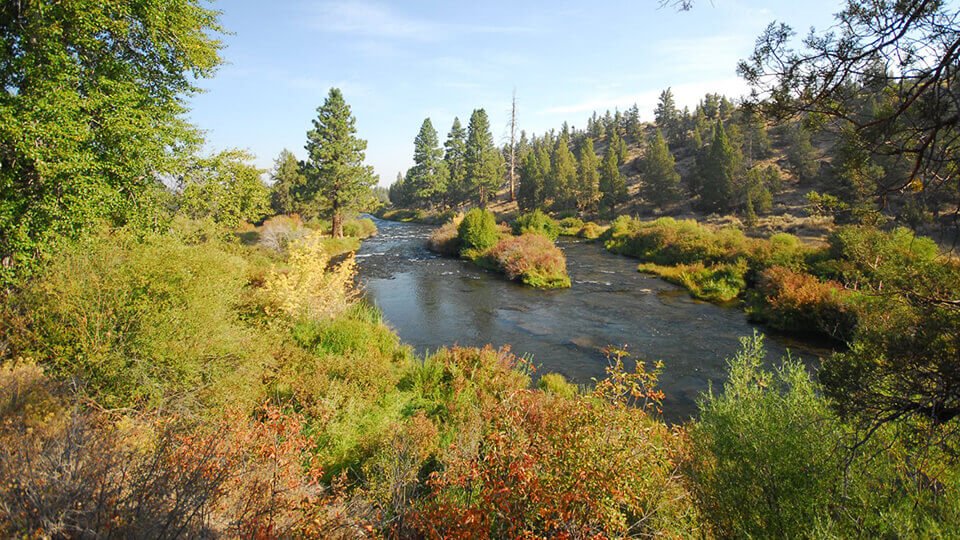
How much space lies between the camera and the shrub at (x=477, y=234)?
30775 millimetres

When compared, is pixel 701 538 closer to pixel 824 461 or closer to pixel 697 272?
pixel 824 461

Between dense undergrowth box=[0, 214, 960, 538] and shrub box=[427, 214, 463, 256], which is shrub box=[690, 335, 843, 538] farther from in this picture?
shrub box=[427, 214, 463, 256]

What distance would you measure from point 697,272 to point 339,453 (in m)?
21.2

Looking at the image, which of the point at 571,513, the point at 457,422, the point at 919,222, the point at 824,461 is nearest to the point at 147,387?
the point at 457,422

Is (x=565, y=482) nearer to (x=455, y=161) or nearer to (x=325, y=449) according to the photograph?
(x=325, y=449)

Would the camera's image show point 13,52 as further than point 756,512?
Yes

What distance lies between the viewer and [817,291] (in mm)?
15016

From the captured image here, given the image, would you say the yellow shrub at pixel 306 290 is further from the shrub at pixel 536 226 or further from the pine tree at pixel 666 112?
the pine tree at pixel 666 112

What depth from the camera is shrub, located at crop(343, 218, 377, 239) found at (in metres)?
42.5

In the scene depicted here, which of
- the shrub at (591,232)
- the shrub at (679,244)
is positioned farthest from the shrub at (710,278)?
the shrub at (591,232)

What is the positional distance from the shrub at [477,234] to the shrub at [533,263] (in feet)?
10.5

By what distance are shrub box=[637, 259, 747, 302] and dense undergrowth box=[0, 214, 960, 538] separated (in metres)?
12.6

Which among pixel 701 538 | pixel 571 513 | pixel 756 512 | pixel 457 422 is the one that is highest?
pixel 571 513

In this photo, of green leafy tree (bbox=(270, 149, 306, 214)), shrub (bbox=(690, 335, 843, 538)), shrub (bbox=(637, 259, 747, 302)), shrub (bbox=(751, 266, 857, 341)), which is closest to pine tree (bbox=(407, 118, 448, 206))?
green leafy tree (bbox=(270, 149, 306, 214))
